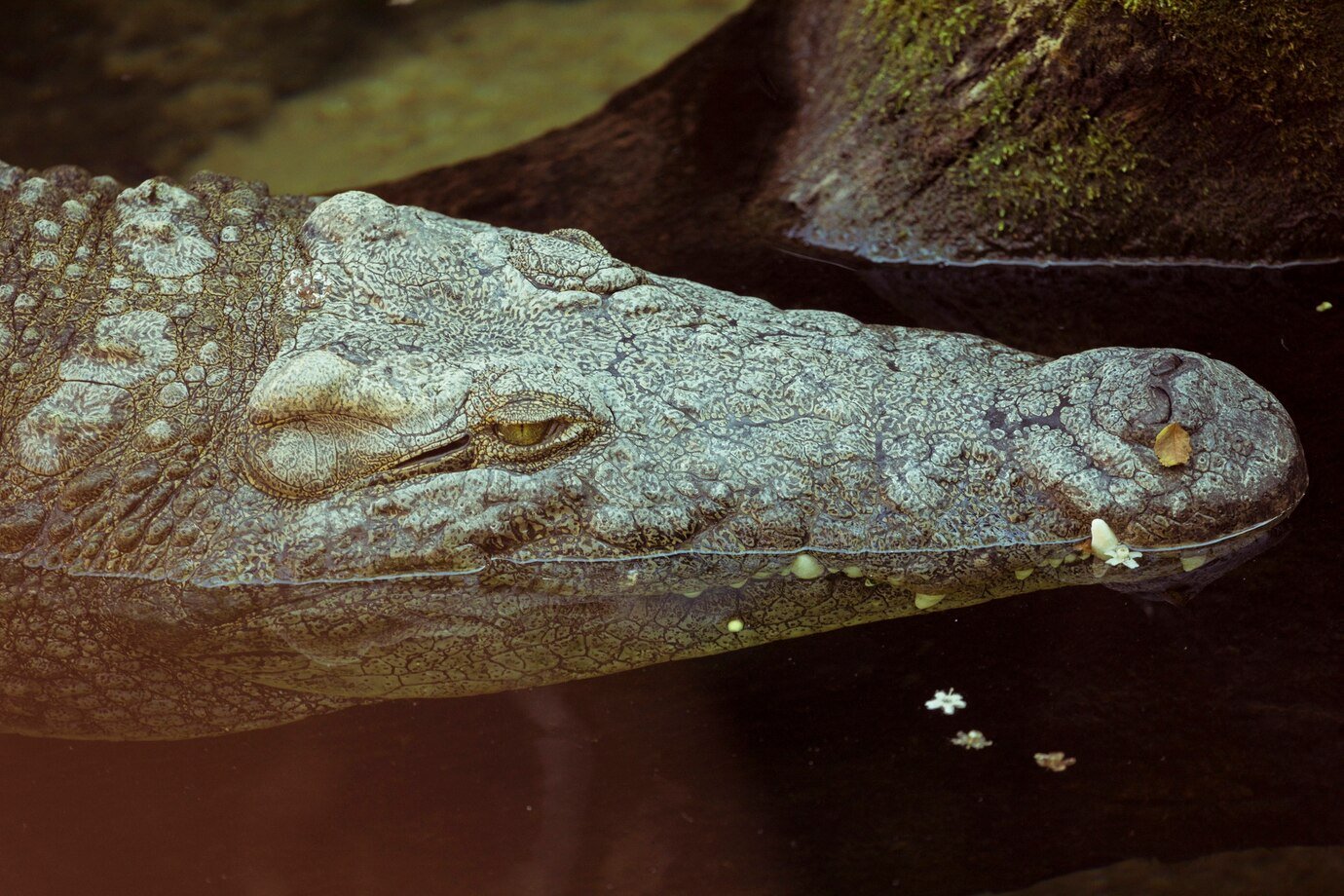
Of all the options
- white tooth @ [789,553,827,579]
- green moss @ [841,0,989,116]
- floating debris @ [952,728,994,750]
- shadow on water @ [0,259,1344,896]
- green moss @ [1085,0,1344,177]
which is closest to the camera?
shadow on water @ [0,259,1344,896]

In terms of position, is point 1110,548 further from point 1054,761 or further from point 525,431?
point 525,431

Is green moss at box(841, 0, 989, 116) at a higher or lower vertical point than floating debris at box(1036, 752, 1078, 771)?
higher

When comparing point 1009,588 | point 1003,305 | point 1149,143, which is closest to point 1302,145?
point 1149,143

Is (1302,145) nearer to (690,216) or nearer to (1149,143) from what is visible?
(1149,143)

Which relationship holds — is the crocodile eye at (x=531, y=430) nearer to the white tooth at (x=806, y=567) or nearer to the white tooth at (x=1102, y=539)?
the white tooth at (x=806, y=567)

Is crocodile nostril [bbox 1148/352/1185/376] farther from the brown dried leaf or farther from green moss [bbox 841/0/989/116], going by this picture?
green moss [bbox 841/0/989/116]

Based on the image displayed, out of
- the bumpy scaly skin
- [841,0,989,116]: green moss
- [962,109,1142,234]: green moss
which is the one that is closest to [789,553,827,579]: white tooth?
the bumpy scaly skin

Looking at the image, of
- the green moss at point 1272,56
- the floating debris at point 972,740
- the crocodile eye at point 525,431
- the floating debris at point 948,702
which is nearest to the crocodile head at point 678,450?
the crocodile eye at point 525,431
